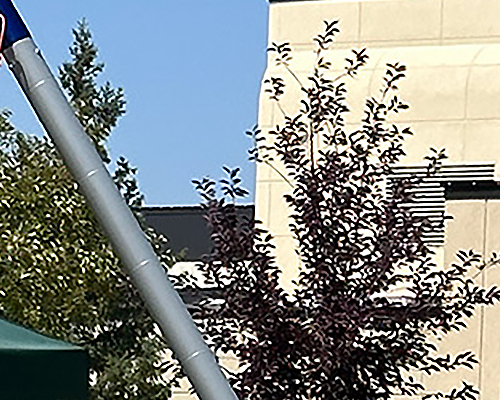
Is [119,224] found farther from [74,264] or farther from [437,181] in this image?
[437,181]

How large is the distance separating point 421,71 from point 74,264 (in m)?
9.78

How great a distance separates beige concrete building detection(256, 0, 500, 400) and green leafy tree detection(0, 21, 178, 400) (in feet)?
21.2

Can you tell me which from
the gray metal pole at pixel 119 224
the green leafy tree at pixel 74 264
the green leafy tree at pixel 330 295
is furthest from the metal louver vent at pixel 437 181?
the gray metal pole at pixel 119 224

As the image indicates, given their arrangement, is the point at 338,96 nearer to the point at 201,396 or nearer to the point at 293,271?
Answer: the point at 201,396

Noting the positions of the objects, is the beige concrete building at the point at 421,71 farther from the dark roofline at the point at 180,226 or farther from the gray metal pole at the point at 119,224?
the gray metal pole at the point at 119,224

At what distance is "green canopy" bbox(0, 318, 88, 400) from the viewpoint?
7441 millimetres

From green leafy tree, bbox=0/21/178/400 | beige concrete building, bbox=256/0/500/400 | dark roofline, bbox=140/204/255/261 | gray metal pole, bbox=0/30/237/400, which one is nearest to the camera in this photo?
gray metal pole, bbox=0/30/237/400

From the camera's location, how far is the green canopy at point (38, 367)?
24.4 feet

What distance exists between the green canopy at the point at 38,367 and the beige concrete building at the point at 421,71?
14265mm

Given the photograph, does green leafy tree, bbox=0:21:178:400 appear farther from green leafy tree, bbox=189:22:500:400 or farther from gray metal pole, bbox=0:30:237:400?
gray metal pole, bbox=0:30:237:400

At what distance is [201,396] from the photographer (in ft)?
25.9

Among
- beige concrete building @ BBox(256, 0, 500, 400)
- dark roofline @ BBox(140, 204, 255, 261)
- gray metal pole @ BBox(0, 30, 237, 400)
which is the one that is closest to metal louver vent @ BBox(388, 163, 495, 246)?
beige concrete building @ BBox(256, 0, 500, 400)

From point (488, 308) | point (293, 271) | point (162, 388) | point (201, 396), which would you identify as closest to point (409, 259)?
point (201, 396)

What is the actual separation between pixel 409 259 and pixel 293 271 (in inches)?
490
